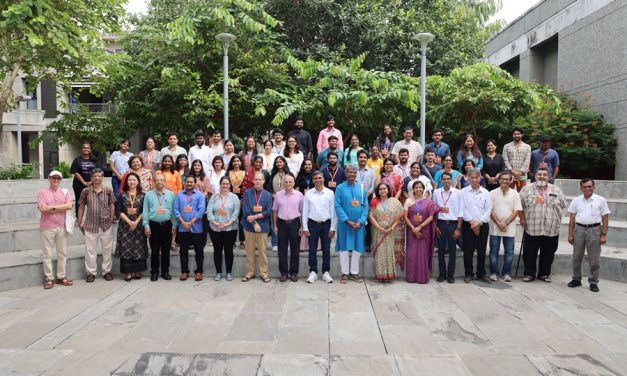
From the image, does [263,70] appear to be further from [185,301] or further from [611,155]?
[611,155]

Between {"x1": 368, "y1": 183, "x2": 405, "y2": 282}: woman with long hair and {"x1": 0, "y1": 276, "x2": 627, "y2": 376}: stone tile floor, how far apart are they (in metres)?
0.30

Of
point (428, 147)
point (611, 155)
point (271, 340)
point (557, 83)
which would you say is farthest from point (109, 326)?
point (557, 83)

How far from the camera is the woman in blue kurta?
24.7 ft

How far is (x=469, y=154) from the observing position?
9.10 meters

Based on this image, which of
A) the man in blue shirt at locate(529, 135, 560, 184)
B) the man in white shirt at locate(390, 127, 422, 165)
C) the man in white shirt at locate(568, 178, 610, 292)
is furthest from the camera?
the man in white shirt at locate(390, 127, 422, 165)

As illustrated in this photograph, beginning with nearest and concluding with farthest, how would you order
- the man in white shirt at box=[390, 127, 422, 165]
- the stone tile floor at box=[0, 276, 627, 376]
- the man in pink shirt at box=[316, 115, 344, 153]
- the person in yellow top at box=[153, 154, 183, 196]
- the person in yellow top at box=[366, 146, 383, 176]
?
the stone tile floor at box=[0, 276, 627, 376] → the person in yellow top at box=[153, 154, 183, 196] → the person in yellow top at box=[366, 146, 383, 176] → the man in white shirt at box=[390, 127, 422, 165] → the man in pink shirt at box=[316, 115, 344, 153]

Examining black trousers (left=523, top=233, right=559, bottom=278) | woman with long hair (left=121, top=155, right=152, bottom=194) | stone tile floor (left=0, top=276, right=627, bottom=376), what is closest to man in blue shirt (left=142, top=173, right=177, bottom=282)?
stone tile floor (left=0, top=276, right=627, bottom=376)

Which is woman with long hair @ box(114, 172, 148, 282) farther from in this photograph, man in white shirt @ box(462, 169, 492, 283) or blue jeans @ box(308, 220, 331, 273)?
man in white shirt @ box(462, 169, 492, 283)

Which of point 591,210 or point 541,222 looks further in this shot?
point 541,222

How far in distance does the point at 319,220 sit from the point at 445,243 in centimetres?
210

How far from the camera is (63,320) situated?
19.4 ft

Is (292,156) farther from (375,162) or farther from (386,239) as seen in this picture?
(386,239)

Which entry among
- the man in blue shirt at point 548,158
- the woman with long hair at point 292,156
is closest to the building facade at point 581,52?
the man in blue shirt at point 548,158

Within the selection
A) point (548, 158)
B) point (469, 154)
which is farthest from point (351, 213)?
point (548, 158)
